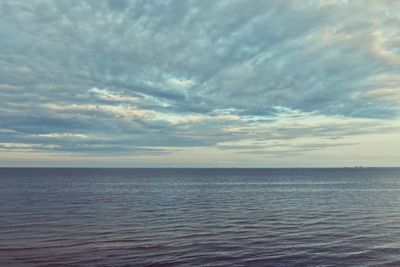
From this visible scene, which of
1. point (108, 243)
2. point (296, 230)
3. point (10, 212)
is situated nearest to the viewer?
point (108, 243)

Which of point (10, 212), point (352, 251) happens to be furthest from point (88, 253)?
point (10, 212)

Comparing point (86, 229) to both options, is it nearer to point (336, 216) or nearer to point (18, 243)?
point (18, 243)

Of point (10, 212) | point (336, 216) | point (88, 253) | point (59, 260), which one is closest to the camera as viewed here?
point (59, 260)

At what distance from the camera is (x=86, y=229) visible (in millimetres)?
35656

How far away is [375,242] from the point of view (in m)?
29.6

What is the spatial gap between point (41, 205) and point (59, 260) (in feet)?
123

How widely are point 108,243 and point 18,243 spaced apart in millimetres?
7552

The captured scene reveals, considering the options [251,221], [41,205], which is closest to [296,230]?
[251,221]

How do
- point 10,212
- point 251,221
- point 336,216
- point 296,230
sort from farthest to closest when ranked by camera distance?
1. point 10,212
2. point 336,216
3. point 251,221
4. point 296,230

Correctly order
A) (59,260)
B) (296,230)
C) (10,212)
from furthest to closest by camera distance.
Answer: (10,212) < (296,230) < (59,260)

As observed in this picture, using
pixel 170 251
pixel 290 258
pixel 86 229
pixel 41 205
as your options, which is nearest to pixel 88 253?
pixel 170 251

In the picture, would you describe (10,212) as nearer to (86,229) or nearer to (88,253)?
(86,229)

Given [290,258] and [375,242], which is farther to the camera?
[375,242]

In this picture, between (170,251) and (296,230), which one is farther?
(296,230)
